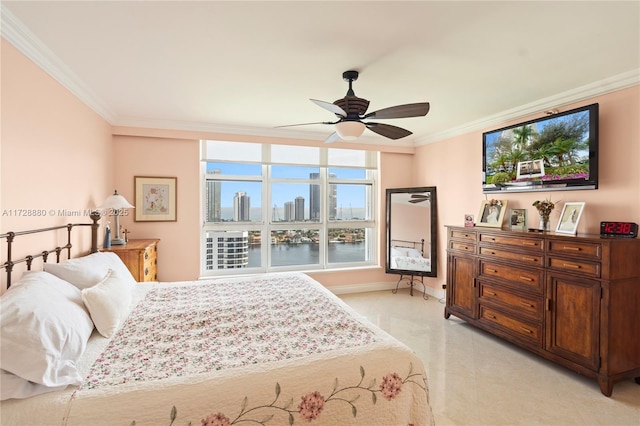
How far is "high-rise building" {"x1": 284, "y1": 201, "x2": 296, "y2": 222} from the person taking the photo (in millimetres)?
5094

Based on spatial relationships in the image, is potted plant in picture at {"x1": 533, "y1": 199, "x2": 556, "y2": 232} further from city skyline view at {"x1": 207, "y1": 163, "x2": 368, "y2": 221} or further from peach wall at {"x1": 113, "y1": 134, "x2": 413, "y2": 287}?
peach wall at {"x1": 113, "y1": 134, "x2": 413, "y2": 287}

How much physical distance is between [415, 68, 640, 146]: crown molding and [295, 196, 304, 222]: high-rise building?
2486 mm

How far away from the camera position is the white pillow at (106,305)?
1821 millimetres

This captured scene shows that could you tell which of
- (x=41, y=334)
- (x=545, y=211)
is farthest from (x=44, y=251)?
(x=545, y=211)

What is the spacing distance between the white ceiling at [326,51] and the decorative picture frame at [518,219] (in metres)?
1.15

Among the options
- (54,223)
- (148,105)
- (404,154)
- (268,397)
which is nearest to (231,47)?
(148,105)

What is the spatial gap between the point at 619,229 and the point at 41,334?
404 cm

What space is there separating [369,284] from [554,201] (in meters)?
2.96

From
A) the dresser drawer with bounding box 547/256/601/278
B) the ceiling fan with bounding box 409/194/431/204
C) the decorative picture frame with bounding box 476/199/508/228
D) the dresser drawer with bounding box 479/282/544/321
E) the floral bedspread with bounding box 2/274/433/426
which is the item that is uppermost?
the ceiling fan with bounding box 409/194/431/204

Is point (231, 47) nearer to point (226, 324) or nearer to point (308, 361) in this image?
point (226, 324)

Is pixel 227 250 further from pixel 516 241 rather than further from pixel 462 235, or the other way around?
pixel 516 241

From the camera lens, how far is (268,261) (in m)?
5.01

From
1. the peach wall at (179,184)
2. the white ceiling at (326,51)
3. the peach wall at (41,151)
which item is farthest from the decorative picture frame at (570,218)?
the peach wall at (41,151)

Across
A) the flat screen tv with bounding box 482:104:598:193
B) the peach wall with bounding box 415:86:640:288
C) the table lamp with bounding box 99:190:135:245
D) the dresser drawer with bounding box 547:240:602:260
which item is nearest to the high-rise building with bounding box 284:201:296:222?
the table lamp with bounding box 99:190:135:245
